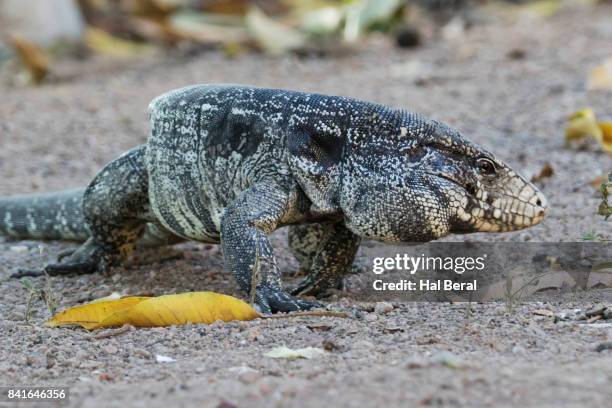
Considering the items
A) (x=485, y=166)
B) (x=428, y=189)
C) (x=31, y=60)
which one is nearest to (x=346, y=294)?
(x=428, y=189)

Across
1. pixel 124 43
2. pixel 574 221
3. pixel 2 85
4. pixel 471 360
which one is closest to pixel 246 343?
pixel 471 360

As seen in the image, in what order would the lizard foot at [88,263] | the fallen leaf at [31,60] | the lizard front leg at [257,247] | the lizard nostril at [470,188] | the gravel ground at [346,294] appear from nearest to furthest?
the gravel ground at [346,294]
the lizard front leg at [257,247]
the lizard nostril at [470,188]
the lizard foot at [88,263]
the fallen leaf at [31,60]

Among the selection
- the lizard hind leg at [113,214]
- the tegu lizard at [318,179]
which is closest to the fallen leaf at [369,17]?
the lizard hind leg at [113,214]

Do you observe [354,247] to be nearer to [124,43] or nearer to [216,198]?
[216,198]

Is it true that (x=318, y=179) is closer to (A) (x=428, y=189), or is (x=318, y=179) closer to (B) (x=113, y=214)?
(A) (x=428, y=189)

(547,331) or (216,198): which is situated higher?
(216,198)

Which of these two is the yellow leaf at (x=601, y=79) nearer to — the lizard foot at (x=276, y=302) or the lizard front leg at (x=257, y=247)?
the lizard front leg at (x=257, y=247)
